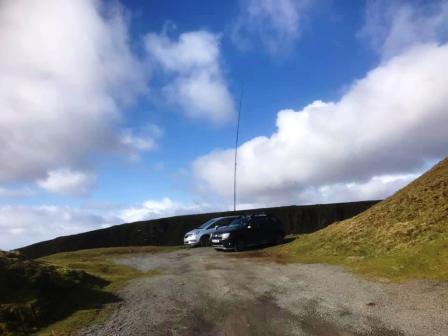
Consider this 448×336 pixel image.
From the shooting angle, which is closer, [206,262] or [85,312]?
[85,312]

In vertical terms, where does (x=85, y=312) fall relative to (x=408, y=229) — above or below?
below

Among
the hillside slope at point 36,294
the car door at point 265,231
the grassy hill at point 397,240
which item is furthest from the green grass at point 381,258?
the hillside slope at point 36,294

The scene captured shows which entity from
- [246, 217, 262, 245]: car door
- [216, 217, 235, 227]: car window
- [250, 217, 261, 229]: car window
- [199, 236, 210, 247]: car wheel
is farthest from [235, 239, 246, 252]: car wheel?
[216, 217, 235, 227]: car window

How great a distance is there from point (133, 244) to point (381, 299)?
29880mm

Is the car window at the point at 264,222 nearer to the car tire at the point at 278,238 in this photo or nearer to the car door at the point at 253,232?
the car door at the point at 253,232

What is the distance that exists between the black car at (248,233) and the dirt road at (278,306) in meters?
8.26

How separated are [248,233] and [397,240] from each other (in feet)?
27.5

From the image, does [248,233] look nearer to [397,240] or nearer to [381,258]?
[397,240]

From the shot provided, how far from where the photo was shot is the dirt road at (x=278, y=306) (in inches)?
356

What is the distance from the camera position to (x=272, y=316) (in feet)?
32.2

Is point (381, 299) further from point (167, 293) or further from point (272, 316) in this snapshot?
point (167, 293)

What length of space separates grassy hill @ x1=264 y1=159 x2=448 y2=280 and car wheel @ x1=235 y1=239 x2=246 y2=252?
1.65 meters

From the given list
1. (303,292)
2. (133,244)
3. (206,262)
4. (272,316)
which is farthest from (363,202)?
(272,316)

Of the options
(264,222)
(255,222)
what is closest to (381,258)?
(255,222)
